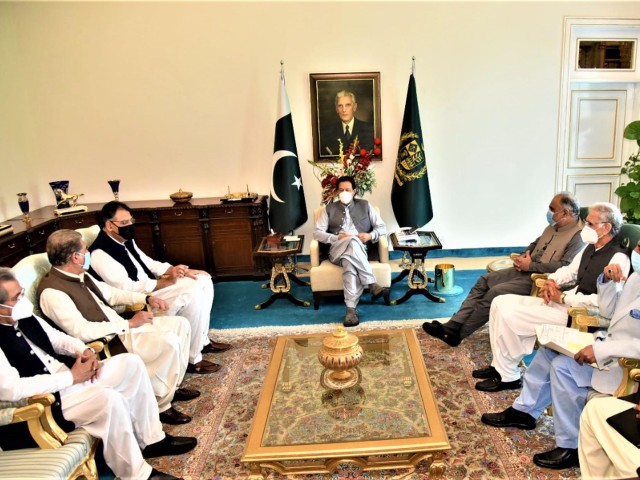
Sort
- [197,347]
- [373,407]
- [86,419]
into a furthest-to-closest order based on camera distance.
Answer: [197,347] < [373,407] < [86,419]

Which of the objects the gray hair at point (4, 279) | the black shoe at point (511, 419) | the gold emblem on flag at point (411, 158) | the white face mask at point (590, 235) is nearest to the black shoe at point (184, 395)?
the gray hair at point (4, 279)

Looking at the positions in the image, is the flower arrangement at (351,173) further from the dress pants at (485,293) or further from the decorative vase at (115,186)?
the decorative vase at (115,186)

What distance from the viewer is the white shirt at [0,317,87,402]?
2158mm

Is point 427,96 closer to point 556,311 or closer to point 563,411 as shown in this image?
point 556,311

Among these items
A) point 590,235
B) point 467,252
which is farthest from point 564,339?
point 467,252

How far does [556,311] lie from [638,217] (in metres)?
2.43

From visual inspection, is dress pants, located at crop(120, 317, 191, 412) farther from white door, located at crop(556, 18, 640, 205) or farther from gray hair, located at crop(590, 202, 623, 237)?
white door, located at crop(556, 18, 640, 205)

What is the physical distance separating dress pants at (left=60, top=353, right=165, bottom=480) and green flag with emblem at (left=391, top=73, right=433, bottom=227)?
3802 millimetres

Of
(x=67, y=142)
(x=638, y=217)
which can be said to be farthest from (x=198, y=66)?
(x=638, y=217)

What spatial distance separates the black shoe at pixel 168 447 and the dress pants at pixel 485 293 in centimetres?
220

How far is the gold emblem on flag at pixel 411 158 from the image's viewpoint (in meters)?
5.60

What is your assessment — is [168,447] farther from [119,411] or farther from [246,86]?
[246,86]

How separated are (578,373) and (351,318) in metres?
2.12

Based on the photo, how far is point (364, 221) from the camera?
16.2 feet
